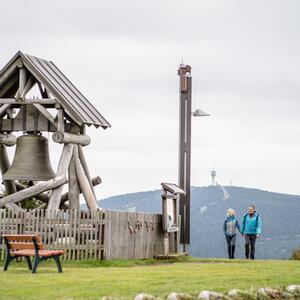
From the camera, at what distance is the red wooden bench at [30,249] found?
30.4m

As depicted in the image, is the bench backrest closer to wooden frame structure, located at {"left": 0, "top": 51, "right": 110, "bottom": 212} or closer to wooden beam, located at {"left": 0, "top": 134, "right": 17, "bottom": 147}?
wooden frame structure, located at {"left": 0, "top": 51, "right": 110, "bottom": 212}

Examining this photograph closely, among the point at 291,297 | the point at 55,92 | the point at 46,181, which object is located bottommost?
the point at 291,297

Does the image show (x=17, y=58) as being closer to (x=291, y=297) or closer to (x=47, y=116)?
(x=47, y=116)

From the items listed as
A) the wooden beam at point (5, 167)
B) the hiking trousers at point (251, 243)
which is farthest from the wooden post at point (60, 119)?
the hiking trousers at point (251, 243)

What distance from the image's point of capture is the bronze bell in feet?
125

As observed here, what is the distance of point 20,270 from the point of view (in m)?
31.9

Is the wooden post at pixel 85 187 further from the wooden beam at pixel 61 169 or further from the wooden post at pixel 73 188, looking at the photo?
the wooden beam at pixel 61 169

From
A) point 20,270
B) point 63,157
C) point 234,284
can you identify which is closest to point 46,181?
point 63,157

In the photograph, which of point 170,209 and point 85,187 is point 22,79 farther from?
point 170,209

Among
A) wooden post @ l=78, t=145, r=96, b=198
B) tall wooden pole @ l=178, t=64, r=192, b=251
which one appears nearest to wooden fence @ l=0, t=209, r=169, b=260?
wooden post @ l=78, t=145, r=96, b=198

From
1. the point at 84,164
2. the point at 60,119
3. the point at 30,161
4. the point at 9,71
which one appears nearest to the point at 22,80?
the point at 9,71

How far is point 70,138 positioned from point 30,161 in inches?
56.9

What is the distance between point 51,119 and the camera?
38531mm

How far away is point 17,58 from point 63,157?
11.6 feet
